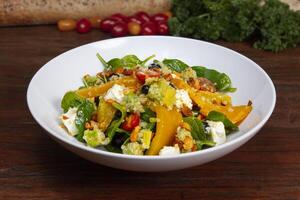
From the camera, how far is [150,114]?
145cm

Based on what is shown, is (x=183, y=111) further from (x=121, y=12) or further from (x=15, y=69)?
(x=121, y=12)

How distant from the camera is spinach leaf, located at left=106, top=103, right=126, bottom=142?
1421 millimetres

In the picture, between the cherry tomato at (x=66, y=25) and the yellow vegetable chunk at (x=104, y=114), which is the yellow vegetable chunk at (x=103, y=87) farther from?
the cherry tomato at (x=66, y=25)

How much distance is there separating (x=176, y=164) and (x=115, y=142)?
225 mm

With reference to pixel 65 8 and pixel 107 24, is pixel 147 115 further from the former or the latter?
pixel 65 8

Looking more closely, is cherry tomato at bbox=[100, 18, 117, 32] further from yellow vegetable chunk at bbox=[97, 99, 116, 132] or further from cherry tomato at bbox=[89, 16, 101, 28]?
yellow vegetable chunk at bbox=[97, 99, 116, 132]

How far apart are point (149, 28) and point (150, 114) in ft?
4.94

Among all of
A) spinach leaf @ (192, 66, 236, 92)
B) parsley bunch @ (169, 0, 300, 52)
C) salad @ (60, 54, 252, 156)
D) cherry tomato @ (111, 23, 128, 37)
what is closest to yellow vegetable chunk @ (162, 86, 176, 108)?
salad @ (60, 54, 252, 156)

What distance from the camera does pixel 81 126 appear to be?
1464mm

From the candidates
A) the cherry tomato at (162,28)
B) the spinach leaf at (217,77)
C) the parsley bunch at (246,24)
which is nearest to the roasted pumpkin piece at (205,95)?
the spinach leaf at (217,77)

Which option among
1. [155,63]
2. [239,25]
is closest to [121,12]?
[239,25]

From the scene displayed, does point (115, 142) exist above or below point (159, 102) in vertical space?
below

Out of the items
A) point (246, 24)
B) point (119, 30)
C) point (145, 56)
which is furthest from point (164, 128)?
point (119, 30)

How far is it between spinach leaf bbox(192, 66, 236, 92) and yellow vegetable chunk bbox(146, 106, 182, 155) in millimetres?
355
